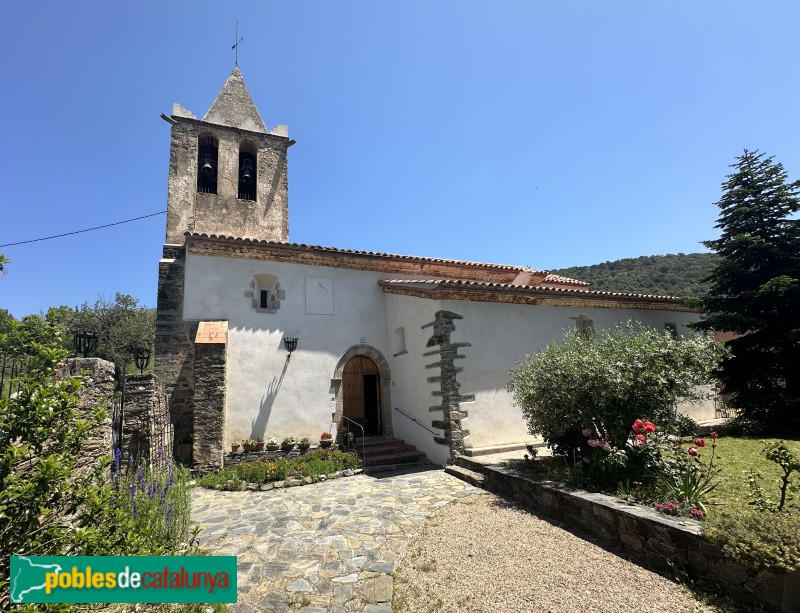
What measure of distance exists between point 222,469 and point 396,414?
4.94 m

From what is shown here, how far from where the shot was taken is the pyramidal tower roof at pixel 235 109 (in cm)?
1441

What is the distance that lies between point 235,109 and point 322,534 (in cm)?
1544

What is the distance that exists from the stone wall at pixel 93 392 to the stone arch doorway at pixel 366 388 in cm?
653

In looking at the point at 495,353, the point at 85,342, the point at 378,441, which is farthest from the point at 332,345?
the point at 85,342

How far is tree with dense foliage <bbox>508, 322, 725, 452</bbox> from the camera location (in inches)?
245

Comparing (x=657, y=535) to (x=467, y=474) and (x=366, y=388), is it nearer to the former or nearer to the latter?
(x=467, y=474)

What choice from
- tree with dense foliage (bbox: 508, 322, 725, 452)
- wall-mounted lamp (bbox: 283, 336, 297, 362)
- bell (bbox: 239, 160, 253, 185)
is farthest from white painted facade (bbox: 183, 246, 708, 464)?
bell (bbox: 239, 160, 253, 185)

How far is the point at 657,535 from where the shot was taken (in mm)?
4438

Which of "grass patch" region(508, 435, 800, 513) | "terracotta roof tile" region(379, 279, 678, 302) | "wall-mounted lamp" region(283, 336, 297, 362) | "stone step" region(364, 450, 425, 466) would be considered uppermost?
"terracotta roof tile" region(379, 279, 678, 302)

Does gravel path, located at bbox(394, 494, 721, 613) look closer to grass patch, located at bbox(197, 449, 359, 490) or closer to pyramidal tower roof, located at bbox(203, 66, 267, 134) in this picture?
grass patch, located at bbox(197, 449, 359, 490)

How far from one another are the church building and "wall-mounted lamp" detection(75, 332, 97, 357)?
151cm

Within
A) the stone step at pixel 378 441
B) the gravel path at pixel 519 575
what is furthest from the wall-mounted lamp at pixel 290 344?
the gravel path at pixel 519 575

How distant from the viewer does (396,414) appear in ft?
38.3

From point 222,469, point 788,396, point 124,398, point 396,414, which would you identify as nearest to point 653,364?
point 396,414
